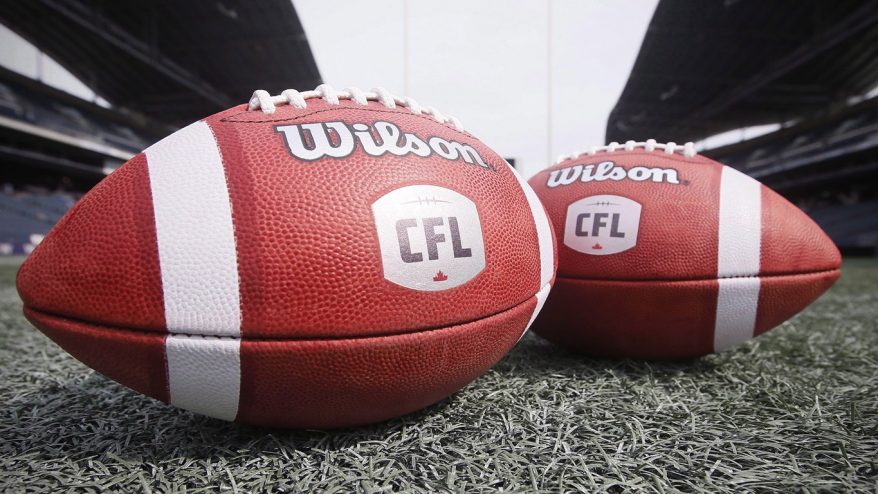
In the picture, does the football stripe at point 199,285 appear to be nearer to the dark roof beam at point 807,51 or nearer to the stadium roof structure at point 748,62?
the stadium roof structure at point 748,62

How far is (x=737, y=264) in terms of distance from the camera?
143 centimetres

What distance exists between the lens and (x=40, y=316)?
0.93m

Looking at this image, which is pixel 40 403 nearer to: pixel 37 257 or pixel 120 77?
pixel 37 257

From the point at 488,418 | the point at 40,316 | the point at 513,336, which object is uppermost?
the point at 40,316

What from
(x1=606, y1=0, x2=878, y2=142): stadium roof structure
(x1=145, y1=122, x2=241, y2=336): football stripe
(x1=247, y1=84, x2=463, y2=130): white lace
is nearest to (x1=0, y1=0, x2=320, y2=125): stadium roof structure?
(x1=606, y1=0, x2=878, y2=142): stadium roof structure

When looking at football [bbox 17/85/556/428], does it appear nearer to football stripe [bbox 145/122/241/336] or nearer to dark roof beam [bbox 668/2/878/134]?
football stripe [bbox 145/122/241/336]

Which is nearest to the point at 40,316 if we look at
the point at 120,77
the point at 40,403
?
the point at 40,403

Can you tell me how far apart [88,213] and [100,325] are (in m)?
0.23

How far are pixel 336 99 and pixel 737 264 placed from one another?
4.09 ft

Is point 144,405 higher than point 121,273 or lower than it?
lower

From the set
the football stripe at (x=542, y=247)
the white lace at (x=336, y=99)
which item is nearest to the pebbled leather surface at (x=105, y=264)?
the white lace at (x=336, y=99)

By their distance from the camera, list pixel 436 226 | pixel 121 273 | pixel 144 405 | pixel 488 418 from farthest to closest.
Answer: pixel 144 405 < pixel 488 418 < pixel 436 226 < pixel 121 273

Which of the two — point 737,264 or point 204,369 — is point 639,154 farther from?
point 204,369

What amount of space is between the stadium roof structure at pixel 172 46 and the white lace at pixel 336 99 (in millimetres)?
11601
